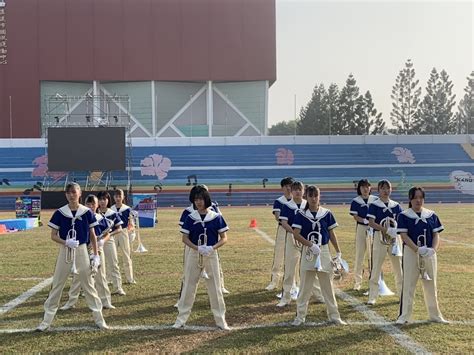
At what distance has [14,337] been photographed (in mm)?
6172

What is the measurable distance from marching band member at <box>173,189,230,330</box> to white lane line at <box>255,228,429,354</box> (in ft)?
6.45

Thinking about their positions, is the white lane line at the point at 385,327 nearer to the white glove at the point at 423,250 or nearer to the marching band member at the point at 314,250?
the marching band member at the point at 314,250

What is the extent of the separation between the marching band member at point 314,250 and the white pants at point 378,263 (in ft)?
4.37

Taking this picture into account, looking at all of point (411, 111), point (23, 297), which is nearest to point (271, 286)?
point (23, 297)

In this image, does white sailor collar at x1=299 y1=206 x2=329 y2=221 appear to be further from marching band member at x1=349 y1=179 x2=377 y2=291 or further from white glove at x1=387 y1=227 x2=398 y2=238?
marching band member at x1=349 y1=179 x2=377 y2=291

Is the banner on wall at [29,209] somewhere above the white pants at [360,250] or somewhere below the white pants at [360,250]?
below

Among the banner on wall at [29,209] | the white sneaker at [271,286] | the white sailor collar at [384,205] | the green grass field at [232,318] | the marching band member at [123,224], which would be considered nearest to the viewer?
the green grass field at [232,318]

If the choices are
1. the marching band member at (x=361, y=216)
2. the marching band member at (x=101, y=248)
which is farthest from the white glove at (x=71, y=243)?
the marching band member at (x=361, y=216)

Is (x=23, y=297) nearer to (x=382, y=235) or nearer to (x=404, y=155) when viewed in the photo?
(x=382, y=235)

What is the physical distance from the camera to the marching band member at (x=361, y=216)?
28.7ft

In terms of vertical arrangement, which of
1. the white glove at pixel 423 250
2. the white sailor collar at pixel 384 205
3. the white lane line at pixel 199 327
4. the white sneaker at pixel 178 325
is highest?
the white sailor collar at pixel 384 205

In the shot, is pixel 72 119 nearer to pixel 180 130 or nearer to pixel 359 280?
pixel 180 130

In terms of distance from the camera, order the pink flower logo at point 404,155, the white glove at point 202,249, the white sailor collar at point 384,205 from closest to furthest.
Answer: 1. the white glove at point 202,249
2. the white sailor collar at point 384,205
3. the pink flower logo at point 404,155

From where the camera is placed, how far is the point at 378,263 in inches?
312
